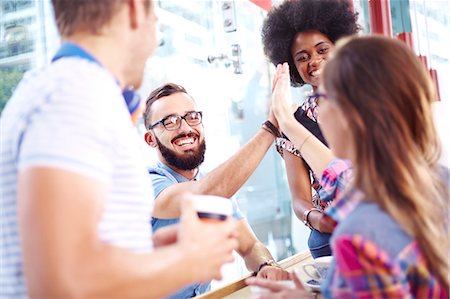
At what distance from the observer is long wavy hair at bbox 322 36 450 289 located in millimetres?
941

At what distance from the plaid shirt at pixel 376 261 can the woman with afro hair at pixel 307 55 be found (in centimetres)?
71

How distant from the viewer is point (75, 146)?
0.76m

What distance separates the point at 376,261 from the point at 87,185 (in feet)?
1.53

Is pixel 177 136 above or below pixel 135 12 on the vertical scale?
below

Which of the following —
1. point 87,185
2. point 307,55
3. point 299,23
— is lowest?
point 87,185

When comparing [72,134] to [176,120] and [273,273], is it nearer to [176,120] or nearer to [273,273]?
[273,273]

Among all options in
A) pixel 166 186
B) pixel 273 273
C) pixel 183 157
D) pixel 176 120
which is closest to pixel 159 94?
pixel 176 120

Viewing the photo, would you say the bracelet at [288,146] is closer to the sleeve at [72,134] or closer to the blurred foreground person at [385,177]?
the blurred foreground person at [385,177]

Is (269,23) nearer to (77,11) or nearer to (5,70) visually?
(5,70)

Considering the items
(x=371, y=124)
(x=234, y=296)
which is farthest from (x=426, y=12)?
(x=371, y=124)

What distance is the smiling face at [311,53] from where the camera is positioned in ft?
6.56

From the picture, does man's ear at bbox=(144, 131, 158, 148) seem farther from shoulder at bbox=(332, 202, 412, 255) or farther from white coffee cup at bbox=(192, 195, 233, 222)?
shoulder at bbox=(332, 202, 412, 255)

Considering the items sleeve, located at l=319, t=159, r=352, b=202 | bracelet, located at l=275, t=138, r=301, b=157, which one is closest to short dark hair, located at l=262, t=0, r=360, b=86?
bracelet, located at l=275, t=138, r=301, b=157

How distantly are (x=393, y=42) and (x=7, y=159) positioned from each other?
714 mm
